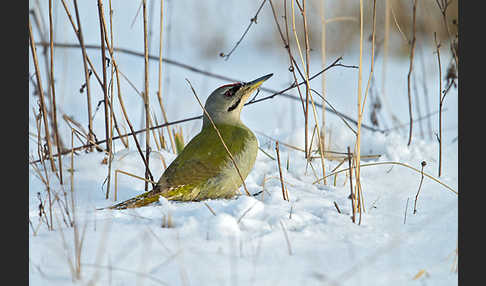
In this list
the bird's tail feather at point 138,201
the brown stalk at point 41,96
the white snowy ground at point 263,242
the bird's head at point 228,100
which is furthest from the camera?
the bird's head at point 228,100

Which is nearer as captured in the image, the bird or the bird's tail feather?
the bird's tail feather

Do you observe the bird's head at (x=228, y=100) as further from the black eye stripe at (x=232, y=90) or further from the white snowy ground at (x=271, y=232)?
the white snowy ground at (x=271, y=232)

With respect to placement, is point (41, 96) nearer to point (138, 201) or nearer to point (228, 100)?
point (138, 201)

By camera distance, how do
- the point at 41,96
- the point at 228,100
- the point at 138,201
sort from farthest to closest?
1. the point at 228,100
2. the point at 41,96
3. the point at 138,201

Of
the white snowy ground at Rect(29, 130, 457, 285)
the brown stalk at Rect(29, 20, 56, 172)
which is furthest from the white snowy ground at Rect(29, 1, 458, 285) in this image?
the brown stalk at Rect(29, 20, 56, 172)

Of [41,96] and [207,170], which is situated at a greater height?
[41,96]

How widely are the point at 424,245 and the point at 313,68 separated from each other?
682cm

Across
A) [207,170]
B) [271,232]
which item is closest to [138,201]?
[207,170]

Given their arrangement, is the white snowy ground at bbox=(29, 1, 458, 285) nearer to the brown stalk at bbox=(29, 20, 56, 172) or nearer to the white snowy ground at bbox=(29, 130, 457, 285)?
the white snowy ground at bbox=(29, 130, 457, 285)

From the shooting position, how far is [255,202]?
2.92 metres

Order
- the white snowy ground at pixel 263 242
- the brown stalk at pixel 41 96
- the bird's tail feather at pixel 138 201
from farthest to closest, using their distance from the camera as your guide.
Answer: the brown stalk at pixel 41 96 → the bird's tail feather at pixel 138 201 → the white snowy ground at pixel 263 242

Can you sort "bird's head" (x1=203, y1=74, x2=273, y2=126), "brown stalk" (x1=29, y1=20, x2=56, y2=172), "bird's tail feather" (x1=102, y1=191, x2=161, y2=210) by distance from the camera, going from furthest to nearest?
"bird's head" (x1=203, y1=74, x2=273, y2=126) < "brown stalk" (x1=29, y1=20, x2=56, y2=172) < "bird's tail feather" (x1=102, y1=191, x2=161, y2=210)

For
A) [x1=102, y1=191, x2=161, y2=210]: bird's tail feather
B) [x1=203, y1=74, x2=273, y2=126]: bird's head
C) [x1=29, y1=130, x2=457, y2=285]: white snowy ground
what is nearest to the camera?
[x1=29, y1=130, x2=457, y2=285]: white snowy ground

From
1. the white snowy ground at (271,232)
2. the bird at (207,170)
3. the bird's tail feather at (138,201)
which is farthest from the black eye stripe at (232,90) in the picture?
the bird's tail feather at (138,201)
